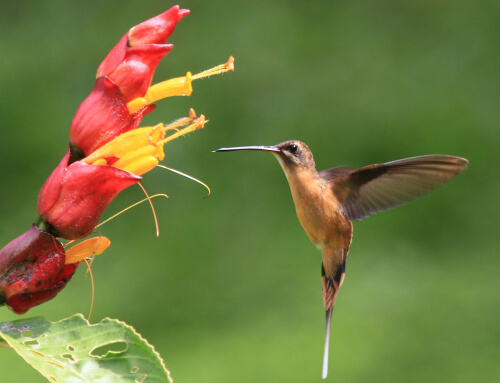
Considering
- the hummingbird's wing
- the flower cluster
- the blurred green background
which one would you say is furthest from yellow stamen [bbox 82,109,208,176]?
the blurred green background

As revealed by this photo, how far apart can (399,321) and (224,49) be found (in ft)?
5.89

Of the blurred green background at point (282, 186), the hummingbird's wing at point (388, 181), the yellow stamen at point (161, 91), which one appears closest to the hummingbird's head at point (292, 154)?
the hummingbird's wing at point (388, 181)

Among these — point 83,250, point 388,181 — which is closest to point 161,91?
point 83,250

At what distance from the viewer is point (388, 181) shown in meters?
1.41

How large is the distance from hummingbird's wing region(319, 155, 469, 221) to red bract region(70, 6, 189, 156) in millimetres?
647

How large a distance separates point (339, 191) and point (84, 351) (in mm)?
792

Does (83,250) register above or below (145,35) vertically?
below

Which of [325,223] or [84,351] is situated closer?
[84,351]

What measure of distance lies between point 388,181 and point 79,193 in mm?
770

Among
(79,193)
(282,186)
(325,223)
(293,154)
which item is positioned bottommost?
(282,186)

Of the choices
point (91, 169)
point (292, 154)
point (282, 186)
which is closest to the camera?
point (91, 169)

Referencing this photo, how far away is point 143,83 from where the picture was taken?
2.62 ft

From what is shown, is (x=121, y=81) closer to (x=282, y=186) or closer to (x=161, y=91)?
(x=161, y=91)

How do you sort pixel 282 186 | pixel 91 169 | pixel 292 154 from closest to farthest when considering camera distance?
1. pixel 91 169
2. pixel 292 154
3. pixel 282 186
